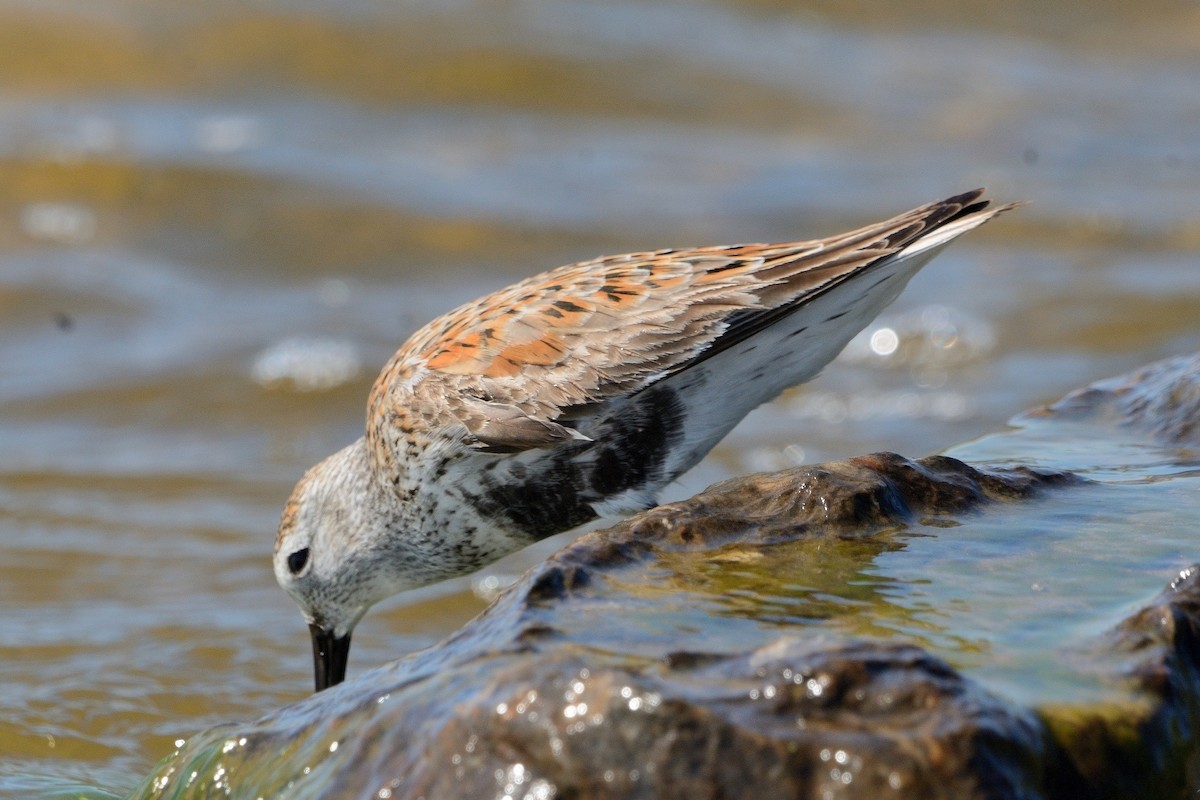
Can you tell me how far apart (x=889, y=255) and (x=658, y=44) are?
36.6 feet

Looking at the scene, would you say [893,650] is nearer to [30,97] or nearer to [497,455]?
[497,455]

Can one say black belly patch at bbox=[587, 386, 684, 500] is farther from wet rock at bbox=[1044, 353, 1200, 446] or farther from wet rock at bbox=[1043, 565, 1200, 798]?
wet rock at bbox=[1043, 565, 1200, 798]

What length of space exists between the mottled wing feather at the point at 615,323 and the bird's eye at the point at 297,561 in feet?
2.55

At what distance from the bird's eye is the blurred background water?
0.59 m

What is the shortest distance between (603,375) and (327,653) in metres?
1.78

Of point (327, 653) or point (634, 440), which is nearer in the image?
point (634, 440)

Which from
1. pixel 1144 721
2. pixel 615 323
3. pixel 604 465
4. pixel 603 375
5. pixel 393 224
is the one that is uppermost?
pixel 393 224

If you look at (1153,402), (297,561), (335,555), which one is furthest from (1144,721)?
(297,561)

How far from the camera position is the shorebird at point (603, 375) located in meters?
5.23

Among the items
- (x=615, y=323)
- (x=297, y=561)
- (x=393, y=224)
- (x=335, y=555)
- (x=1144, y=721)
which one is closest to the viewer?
(x=1144, y=721)

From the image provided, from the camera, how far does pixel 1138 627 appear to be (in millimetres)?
3168

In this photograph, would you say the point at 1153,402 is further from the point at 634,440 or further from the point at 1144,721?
the point at 1144,721

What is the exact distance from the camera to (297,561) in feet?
20.2

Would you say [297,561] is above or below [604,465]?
below
